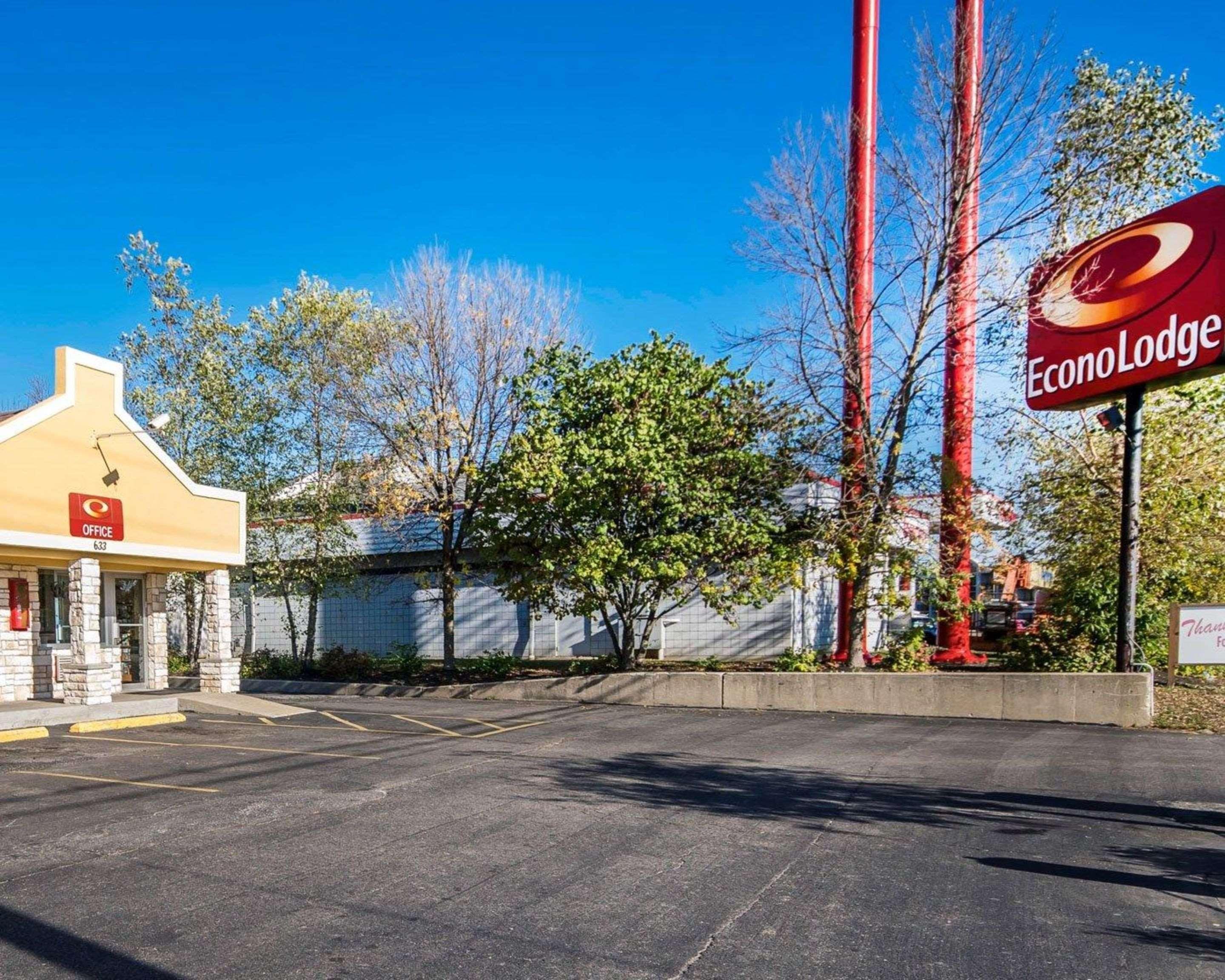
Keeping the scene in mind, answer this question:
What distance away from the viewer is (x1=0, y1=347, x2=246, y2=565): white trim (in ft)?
51.2

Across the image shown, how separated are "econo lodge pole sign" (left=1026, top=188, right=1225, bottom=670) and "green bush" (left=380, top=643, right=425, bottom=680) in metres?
14.5

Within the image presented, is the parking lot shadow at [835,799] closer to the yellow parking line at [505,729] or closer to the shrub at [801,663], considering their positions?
the yellow parking line at [505,729]

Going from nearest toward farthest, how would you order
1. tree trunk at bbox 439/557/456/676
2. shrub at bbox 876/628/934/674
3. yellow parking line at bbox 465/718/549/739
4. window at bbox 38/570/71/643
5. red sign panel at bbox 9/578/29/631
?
yellow parking line at bbox 465/718/549/739
red sign panel at bbox 9/578/29/631
shrub at bbox 876/628/934/674
window at bbox 38/570/71/643
tree trunk at bbox 439/557/456/676

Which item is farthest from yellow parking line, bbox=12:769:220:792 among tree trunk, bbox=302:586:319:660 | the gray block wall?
tree trunk, bbox=302:586:319:660

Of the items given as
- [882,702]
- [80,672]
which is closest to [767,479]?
[882,702]

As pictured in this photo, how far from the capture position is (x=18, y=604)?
18141mm

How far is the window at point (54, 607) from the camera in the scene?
18.7m

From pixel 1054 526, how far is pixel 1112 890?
13303 mm

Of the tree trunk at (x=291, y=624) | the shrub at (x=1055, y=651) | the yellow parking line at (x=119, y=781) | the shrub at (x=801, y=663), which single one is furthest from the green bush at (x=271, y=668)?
the shrub at (x=1055, y=651)

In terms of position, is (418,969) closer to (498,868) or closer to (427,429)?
(498,868)

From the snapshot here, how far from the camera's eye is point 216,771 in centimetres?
1120

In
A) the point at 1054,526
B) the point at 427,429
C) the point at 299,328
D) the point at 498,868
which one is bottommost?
the point at 498,868

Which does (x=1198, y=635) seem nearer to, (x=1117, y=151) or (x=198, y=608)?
(x=1117, y=151)

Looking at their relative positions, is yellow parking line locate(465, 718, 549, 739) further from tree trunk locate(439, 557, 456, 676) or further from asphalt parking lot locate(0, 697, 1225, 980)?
tree trunk locate(439, 557, 456, 676)
